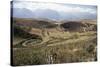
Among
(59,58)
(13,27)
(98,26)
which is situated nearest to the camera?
(13,27)

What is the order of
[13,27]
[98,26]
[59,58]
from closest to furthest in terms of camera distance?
[13,27]
[59,58]
[98,26]

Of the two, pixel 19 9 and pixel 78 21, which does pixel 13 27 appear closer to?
pixel 19 9

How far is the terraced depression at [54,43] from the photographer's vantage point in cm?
193

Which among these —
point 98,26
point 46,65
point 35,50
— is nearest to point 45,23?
point 35,50

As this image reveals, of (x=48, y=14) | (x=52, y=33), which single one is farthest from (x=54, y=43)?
(x=48, y=14)

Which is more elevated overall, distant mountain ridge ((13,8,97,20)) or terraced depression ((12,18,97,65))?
distant mountain ridge ((13,8,97,20))

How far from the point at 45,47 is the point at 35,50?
120 mm

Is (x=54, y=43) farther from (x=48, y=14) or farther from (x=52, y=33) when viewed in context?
(x=48, y=14)

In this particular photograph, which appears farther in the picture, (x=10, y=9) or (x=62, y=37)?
(x=62, y=37)

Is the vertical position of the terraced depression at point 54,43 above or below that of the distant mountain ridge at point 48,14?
below

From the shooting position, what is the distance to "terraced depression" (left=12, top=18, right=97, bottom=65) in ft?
6.34

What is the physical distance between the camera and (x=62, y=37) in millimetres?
2066

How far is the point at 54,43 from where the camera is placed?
2.04 m

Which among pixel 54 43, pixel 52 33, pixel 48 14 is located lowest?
pixel 54 43
